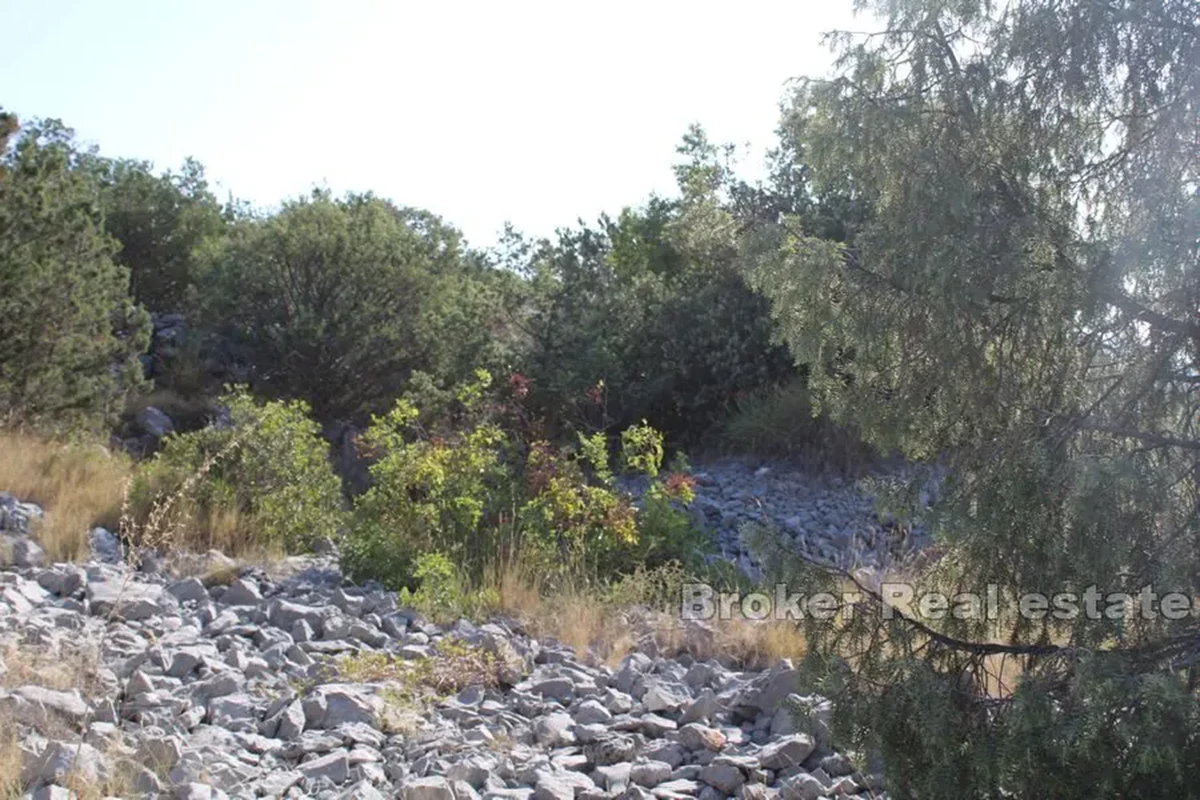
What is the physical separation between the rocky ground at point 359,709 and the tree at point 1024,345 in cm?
60

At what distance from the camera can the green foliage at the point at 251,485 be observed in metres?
8.53

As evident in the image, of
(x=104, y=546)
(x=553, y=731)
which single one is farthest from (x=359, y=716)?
(x=104, y=546)

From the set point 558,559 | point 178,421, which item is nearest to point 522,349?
point 178,421

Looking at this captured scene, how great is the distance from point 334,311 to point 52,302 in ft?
10.7

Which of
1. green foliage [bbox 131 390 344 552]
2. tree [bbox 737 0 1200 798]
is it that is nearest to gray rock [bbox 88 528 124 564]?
green foliage [bbox 131 390 344 552]

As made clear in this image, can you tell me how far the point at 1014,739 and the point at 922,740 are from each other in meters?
0.31

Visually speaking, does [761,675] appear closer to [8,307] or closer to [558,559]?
[558,559]

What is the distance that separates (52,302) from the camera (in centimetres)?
1087

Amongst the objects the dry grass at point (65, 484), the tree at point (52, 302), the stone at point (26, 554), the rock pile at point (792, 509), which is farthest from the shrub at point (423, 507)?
the tree at point (52, 302)

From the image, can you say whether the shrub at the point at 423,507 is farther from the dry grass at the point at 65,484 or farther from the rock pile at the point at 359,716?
the dry grass at the point at 65,484

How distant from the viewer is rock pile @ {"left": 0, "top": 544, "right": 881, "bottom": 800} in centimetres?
437

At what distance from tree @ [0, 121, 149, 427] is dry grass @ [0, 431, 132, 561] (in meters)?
0.52

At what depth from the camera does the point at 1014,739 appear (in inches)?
143

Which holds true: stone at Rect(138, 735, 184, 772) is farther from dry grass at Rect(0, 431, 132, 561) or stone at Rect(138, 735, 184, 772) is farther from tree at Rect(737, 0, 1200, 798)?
dry grass at Rect(0, 431, 132, 561)
